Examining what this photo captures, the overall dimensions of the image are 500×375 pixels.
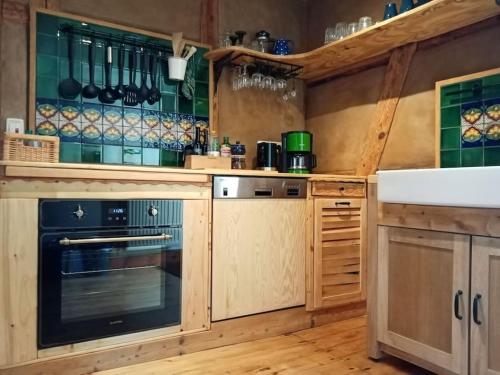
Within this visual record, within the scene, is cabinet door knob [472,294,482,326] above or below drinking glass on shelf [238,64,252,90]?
below

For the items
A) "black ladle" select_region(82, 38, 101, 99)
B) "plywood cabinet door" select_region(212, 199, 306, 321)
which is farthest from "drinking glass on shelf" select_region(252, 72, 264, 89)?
"black ladle" select_region(82, 38, 101, 99)

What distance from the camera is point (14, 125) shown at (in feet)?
6.80

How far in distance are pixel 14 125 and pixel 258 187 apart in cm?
134

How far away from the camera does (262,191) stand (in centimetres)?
237

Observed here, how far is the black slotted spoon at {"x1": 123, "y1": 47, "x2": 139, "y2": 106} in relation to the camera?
2.56 m

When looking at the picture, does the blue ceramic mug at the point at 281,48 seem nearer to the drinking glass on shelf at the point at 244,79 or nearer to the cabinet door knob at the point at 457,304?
the drinking glass on shelf at the point at 244,79

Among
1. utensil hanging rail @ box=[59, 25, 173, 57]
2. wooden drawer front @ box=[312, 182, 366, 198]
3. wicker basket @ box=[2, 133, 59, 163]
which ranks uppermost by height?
utensil hanging rail @ box=[59, 25, 173, 57]

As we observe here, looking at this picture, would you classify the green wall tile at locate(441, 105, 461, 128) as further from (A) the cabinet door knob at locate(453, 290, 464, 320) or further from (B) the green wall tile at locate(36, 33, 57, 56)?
(B) the green wall tile at locate(36, 33, 57, 56)

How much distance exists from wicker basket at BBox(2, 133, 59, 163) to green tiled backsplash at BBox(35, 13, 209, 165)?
41 cm

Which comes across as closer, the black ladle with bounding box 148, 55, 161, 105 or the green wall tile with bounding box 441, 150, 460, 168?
the green wall tile with bounding box 441, 150, 460, 168

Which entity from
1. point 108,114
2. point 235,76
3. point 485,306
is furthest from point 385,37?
point 108,114

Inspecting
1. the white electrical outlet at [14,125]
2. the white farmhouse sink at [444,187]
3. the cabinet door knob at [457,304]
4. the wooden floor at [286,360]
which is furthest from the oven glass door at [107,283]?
the cabinet door knob at [457,304]

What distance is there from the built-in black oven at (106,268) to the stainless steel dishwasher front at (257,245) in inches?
9.9

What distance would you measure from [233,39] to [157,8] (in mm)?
554
